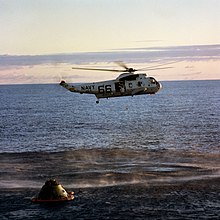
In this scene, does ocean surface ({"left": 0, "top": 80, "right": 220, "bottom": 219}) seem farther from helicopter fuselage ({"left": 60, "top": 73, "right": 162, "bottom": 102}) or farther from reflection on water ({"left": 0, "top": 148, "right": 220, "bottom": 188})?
helicopter fuselage ({"left": 60, "top": 73, "right": 162, "bottom": 102})

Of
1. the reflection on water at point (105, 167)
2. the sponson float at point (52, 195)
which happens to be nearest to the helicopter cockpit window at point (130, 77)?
the reflection on water at point (105, 167)

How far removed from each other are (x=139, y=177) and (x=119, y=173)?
517 cm

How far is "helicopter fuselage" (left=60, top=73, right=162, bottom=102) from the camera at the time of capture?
9050 centimetres

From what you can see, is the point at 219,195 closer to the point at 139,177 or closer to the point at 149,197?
the point at 149,197

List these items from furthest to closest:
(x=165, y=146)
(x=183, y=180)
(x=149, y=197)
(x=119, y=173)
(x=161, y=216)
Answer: (x=165, y=146)
(x=119, y=173)
(x=183, y=180)
(x=149, y=197)
(x=161, y=216)

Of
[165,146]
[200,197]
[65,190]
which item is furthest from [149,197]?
[165,146]

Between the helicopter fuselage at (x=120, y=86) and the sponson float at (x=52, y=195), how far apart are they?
59.4 ft

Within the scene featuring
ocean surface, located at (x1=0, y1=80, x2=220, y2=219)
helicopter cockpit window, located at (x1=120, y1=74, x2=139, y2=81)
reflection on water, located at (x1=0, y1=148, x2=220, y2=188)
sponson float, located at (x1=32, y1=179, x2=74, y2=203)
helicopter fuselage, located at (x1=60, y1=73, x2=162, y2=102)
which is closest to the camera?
sponson float, located at (x1=32, y1=179, x2=74, y2=203)

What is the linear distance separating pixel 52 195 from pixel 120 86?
76.9 feet

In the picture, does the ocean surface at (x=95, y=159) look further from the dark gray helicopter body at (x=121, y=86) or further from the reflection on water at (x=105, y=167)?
the dark gray helicopter body at (x=121, y=86)

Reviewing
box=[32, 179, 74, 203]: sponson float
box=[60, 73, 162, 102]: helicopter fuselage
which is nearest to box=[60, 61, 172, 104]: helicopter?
box=[60, 73, 162, 102]: helicopter fuselage

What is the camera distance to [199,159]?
113m

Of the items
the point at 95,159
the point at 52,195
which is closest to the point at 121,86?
the point at 52,195

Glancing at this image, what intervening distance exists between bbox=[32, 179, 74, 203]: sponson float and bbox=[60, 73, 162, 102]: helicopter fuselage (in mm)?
18111
